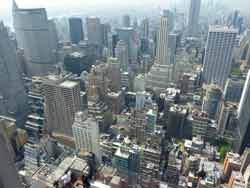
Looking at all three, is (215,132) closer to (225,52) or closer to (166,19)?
(225,52)

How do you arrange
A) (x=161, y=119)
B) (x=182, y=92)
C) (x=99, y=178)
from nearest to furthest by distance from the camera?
1. (x=99, y=178)
2. (x=161, y=119)
3. (x=182, y=92)

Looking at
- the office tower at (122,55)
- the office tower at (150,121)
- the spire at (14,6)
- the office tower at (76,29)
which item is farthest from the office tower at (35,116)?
the office tower at (76,29)

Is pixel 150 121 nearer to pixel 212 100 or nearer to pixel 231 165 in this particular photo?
pixel 231 165

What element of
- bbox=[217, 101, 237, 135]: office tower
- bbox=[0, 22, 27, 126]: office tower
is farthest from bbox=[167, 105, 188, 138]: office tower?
bbox=[0, 22, 27, 126]: office tower

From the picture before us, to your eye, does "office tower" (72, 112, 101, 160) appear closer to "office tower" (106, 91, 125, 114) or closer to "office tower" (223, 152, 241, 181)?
"office tower" (106, 91, 125, 114)

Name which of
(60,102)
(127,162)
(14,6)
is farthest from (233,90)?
(14,6)

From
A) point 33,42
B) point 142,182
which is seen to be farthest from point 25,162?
point 33,42
